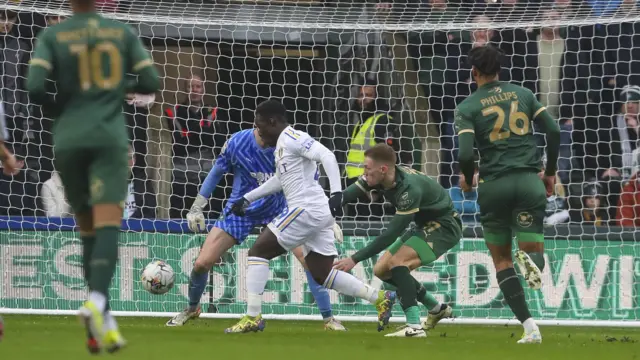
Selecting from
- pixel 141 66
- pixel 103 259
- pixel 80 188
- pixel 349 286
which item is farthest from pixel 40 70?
pixel 349 286

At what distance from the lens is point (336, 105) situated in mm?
13750

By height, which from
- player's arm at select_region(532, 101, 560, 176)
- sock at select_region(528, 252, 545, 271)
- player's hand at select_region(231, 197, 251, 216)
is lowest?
sock at select_region(528, 252, 545, 271)

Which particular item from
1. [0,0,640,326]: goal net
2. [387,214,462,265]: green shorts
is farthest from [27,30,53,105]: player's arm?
[0,0,640,326]: goal net

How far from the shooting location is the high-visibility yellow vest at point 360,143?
44.0 feet

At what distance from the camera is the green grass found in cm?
738

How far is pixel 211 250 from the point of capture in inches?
439

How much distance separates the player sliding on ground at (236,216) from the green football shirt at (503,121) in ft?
8.98

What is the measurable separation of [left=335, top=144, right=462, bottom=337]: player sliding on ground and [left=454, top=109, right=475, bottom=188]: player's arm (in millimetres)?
984

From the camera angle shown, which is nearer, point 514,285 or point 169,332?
point 514,285

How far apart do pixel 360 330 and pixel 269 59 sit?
3.96 metres

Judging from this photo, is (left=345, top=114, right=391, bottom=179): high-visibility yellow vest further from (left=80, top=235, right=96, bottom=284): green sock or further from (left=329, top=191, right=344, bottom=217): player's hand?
(left=80, top=235, right=96, bottom=284): green sock

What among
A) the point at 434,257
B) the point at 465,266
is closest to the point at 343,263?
the point at 434,257

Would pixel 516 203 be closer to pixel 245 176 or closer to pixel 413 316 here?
pixel 413 316

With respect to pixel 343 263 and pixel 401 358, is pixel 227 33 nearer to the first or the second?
pixel 343 263
